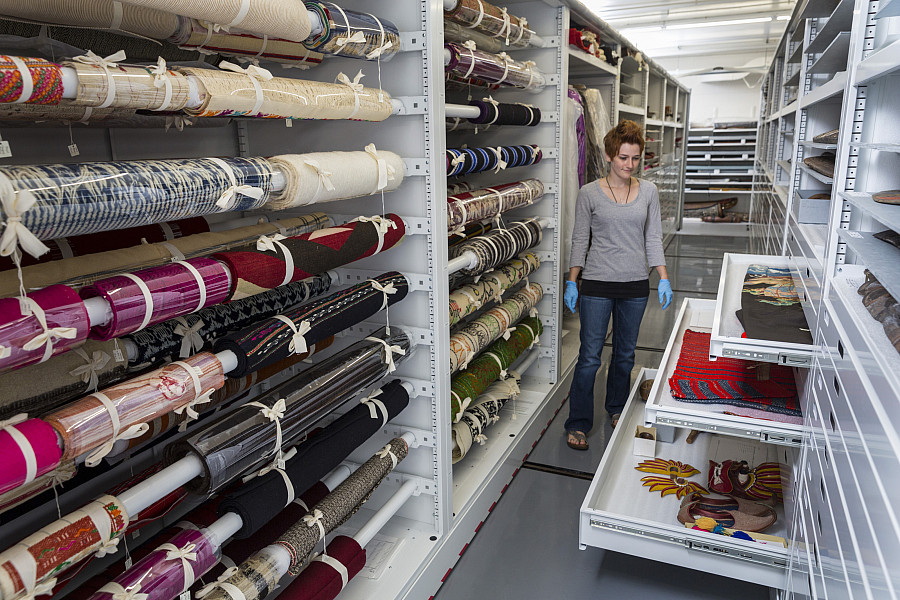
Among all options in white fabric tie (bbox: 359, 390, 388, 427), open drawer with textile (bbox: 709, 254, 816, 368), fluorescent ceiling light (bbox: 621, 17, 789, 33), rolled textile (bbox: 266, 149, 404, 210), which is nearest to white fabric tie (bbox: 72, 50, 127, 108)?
rolled textile (bbox: 266, 149, 404, 210)

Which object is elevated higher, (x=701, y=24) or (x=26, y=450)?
(x=701, y=24)

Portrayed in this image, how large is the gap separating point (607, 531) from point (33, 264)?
1.98 m

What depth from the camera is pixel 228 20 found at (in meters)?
1.55

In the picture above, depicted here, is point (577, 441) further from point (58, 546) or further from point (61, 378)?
point (58, 546)

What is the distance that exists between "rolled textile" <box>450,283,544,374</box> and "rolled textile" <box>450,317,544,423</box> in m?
0.09

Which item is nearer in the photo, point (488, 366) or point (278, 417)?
point (278, 417)

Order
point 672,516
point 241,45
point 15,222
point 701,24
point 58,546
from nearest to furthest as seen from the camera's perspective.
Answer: point 15,222 → point 58,546 → point 241,45 → point 672,516 → point 701,24

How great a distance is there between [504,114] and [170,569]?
2489mm

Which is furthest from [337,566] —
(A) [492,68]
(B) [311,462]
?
(A) [492,68]

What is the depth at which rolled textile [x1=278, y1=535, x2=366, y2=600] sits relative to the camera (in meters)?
2.01

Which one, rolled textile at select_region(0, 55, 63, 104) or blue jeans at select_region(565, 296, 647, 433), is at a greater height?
rolled textile at select_region(0, 55, 63, 104)

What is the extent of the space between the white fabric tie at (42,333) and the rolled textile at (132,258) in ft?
1.01

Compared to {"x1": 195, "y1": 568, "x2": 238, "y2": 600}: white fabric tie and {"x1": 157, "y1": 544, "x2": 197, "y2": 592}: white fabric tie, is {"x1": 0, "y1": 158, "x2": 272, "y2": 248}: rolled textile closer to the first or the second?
{"x1": 157, "y1": 544, "x2": 197, "y2": 592}: white fabric tie

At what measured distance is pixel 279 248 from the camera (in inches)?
71.4
